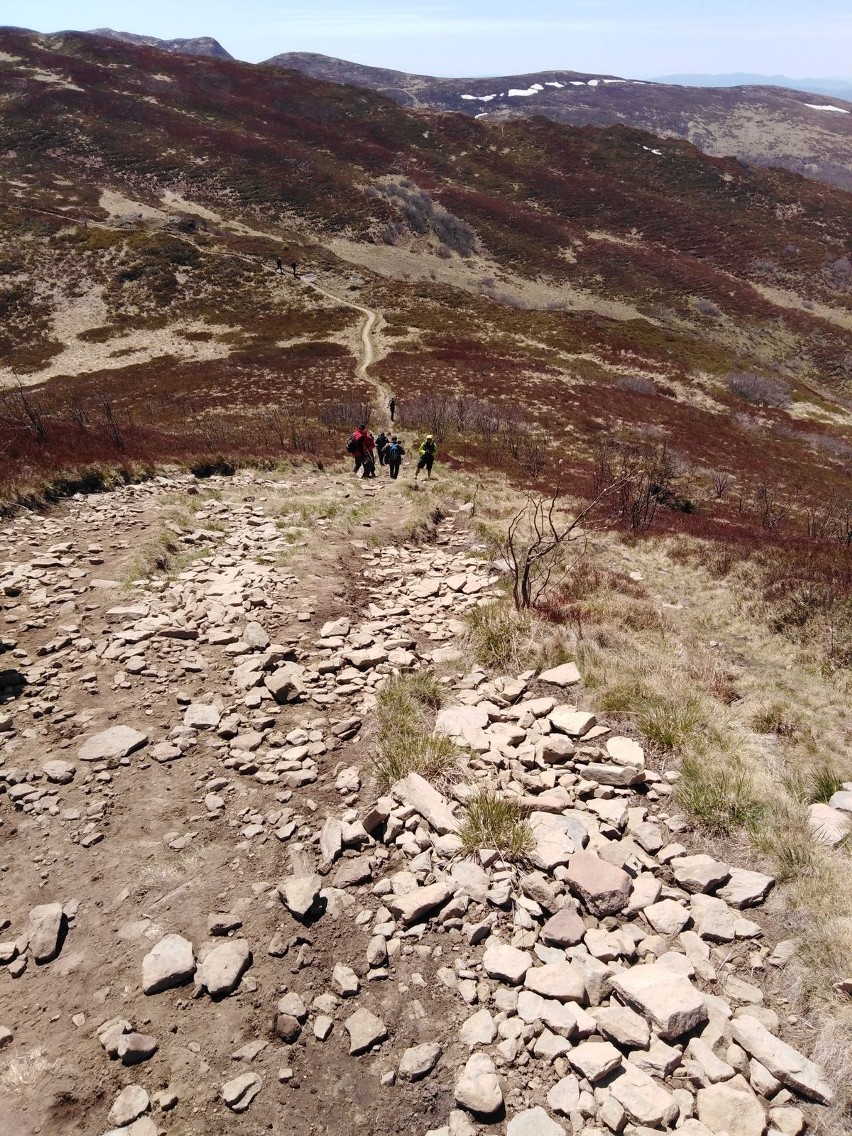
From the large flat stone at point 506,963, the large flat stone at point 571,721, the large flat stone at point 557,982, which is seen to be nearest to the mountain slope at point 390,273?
the large flat stone at point 571,721

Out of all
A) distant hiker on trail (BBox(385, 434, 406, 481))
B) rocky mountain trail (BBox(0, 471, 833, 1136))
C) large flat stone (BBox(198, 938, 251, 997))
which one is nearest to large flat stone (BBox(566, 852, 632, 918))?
rocky mountain trail (BBox(0, 471, 833, 1136))

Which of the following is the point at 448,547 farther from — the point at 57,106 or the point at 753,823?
the point at 57,106

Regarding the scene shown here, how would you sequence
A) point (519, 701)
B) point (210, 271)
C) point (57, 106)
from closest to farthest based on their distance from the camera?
point (519, 701), point (210, 271), point (57, 106)

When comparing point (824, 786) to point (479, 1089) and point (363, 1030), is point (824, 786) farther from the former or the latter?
point (363, 1030)

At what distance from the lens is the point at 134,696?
6.75 m

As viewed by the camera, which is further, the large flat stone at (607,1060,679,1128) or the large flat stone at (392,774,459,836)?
the large flat stone at (392,774,459,836)

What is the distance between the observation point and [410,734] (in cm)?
585

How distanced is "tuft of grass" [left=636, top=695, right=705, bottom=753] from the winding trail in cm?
2936

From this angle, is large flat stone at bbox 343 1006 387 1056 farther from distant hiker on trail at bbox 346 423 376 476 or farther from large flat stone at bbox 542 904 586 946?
distant hiker on trail at bbox 346 423 376 476

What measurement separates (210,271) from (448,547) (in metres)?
64.1

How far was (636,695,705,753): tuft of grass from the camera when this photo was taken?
5.79 meters

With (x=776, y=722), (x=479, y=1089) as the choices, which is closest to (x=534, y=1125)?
(x=479, y=1089)

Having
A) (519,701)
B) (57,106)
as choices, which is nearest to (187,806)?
(519,701)

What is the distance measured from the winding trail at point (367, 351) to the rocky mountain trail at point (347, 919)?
1136 inches
